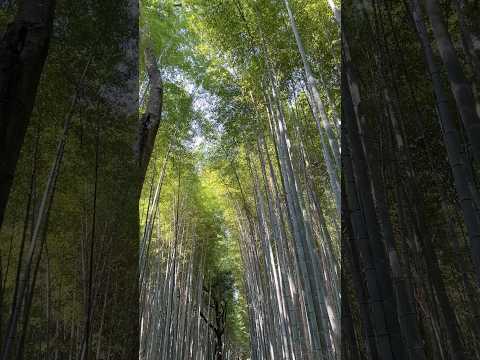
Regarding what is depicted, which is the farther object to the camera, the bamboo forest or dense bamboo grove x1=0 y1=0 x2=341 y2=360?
dense bamboo grove x1=0 y1=0 x2=341 y2=360

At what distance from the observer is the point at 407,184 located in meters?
1.51

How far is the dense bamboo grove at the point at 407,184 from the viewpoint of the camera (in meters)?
1.15

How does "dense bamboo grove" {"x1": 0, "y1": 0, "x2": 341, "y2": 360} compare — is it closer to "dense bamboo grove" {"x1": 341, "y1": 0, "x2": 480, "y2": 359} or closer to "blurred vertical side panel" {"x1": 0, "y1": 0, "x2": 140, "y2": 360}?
"blurred vertical side panel" {"x1": 0, "y1": 0, "x2": 140, "y2": 360}

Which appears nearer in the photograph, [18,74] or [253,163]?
[18,74]

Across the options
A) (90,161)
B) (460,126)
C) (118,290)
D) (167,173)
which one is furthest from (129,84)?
(167,173)

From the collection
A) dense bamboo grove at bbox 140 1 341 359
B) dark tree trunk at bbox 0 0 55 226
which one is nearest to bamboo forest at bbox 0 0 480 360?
dark tree trunk at bbox 0 0 55 226

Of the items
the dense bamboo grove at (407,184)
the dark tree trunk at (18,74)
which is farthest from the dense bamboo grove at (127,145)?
the dense bamboo grove at (407,184)

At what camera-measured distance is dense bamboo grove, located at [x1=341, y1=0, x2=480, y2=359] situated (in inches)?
45.1

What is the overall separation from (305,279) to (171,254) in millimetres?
4586

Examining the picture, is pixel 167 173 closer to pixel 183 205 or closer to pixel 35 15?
pixel 183 205

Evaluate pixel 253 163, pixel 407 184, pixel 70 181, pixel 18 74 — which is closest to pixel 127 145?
pixel 70 181

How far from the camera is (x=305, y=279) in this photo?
3355mm

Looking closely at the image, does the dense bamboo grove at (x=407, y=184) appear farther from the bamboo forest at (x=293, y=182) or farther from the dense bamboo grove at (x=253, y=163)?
the dense bamboo grove at (x=253, y=163)

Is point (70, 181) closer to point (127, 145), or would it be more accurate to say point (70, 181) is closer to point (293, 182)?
point (127, 145)
